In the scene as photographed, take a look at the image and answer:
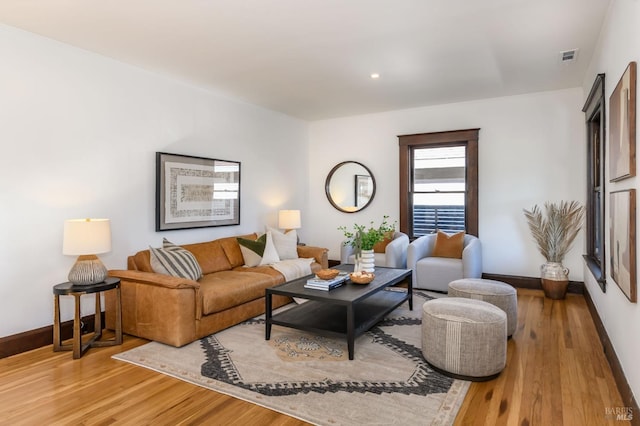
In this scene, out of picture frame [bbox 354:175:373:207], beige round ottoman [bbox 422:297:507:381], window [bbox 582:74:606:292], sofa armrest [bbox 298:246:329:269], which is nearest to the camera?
beige round ottoman [bbox 422:297:507:381]

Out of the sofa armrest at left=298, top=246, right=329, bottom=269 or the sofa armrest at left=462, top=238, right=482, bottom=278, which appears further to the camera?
the sofa armrest at left=298, top=246, right=329, bottom=269

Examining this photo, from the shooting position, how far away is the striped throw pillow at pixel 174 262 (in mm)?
3822

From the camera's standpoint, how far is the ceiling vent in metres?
3.89

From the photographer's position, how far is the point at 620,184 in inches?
109

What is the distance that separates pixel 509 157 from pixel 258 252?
371cm

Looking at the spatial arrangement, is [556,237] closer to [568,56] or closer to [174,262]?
[568,56]

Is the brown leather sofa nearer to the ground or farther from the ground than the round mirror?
nearer to the ground

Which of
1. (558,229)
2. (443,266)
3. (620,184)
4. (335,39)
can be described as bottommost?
(443,266)

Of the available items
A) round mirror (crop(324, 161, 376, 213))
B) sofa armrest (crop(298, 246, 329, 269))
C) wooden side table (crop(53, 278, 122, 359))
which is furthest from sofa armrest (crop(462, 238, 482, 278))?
wooden side table (crop(53, 278, 122, 359))

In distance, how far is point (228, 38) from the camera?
350 cm

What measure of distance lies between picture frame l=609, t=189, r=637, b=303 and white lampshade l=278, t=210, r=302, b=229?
12.8 feet

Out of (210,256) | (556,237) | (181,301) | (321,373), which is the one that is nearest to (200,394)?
(321,373)

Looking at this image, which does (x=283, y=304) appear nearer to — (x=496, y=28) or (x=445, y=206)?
(x=445, y=206)

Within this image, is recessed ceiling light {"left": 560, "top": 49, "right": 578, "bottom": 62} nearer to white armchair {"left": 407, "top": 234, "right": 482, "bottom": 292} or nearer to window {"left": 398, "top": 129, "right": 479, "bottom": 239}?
window {"left": 398, "top": 129, "right": 479, "bottom": 239}
